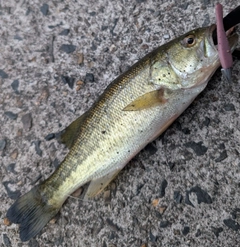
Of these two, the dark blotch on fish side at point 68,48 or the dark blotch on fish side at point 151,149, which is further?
the dark blotch on fish side at point 68,48

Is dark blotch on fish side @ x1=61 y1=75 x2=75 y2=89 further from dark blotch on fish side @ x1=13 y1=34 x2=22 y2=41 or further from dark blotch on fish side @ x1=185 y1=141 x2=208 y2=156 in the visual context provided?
dark blotch on fish side @ x1=185 y1=141 x2=208 y2=156

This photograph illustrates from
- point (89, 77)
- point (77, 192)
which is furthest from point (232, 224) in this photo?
point (89, 77)

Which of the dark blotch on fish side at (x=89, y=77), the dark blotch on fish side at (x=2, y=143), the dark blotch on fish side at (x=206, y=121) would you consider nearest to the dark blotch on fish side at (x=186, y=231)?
the dark blotch on fish side at (x=206, y=121)

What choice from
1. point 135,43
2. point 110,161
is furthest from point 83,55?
point 110,161

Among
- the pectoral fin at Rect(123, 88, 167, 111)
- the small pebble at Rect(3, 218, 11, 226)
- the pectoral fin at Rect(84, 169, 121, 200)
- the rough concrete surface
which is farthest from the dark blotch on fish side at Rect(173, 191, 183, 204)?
the small pebble at Rect(3, 218, 11, 226)

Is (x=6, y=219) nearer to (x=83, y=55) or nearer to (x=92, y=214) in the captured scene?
(x=92, y=214)

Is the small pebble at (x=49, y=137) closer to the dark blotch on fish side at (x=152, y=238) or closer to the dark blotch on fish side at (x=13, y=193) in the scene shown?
the dark blotch on fish side at (x=13, y=193)
